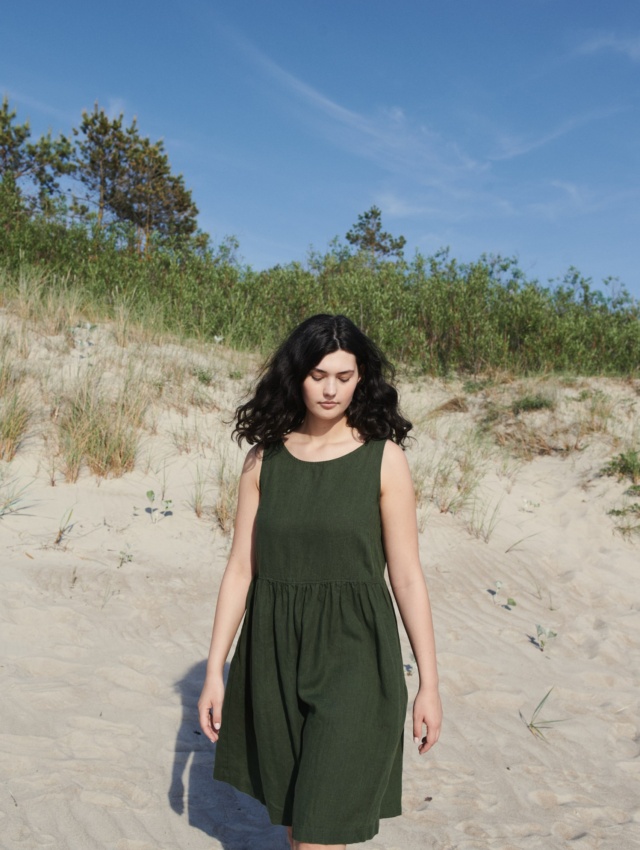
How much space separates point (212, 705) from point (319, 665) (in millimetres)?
394

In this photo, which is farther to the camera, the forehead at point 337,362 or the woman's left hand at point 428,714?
the forehead at point 337,362

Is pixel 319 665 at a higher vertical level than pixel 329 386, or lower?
lower

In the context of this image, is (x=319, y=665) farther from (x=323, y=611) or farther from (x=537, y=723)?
(x=537, y=723)

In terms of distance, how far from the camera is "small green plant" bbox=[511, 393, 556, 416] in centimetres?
900

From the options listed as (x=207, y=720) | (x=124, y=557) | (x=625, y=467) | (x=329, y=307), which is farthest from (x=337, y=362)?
(x=329, y=307)

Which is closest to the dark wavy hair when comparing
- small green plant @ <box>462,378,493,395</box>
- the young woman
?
the young woman

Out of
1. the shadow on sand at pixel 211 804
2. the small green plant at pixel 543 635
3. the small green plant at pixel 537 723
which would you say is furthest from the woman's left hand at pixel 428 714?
the small green plant at pixel 543 635

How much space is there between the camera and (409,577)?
213 centimetres

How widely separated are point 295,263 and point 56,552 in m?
11.4

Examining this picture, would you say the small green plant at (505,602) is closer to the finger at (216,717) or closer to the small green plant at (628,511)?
the small green plant at (628,511)

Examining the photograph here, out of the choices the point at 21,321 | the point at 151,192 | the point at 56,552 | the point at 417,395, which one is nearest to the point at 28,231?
the point at 21,321

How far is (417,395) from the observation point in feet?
31.6

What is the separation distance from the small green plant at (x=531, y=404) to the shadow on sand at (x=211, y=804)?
6.34m

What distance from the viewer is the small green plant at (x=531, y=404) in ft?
29.5
